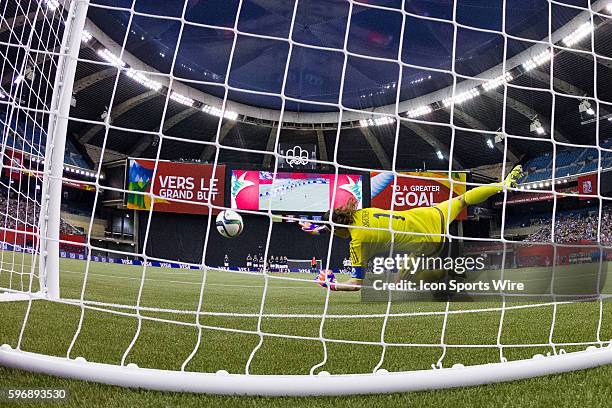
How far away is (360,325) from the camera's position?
2.36 meters

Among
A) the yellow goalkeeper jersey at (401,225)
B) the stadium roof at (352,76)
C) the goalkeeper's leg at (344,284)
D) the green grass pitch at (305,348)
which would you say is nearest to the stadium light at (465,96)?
the stadium roof at (352,76)

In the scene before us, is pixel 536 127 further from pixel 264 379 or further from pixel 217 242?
pixel 264 379

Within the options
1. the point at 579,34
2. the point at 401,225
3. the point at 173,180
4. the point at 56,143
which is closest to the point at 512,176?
the point at 401,225

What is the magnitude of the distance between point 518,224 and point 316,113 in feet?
28.3

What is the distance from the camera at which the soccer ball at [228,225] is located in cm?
512

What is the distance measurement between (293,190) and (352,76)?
4714 millimetres

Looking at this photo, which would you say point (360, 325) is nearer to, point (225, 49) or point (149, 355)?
point (149, 355)

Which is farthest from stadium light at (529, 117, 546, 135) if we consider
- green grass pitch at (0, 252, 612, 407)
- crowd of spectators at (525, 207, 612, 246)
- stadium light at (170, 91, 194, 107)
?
green grass pitch at (0, 252, 612, 407)

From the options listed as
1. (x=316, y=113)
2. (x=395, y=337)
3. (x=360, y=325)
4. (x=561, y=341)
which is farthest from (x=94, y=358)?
(x=316, y=113)

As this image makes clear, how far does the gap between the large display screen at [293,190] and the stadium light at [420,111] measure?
285 centimetres

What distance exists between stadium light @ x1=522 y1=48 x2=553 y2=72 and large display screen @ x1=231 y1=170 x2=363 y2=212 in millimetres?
5255

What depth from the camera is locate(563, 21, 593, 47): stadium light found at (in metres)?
9.04

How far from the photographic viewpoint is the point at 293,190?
1323cm

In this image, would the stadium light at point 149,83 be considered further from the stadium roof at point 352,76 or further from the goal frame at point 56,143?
the goal frame at point 56,143
